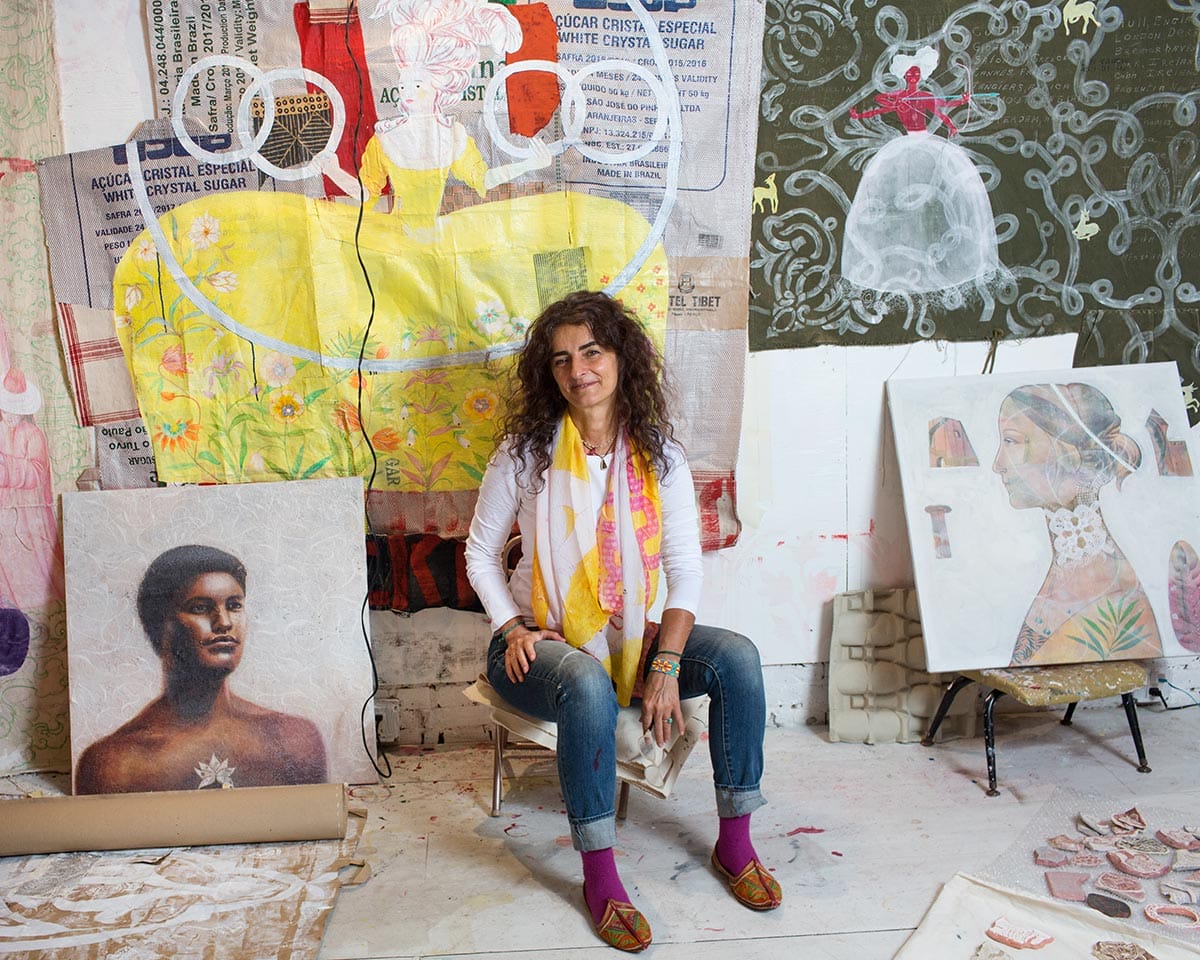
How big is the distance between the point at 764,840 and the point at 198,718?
5.13 feet

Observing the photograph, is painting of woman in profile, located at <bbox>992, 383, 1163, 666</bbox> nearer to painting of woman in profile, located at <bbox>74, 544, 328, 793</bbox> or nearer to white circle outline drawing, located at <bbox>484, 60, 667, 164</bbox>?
white circle outline drawing, located at <bbox>484, 60, 667, 164</bbox>

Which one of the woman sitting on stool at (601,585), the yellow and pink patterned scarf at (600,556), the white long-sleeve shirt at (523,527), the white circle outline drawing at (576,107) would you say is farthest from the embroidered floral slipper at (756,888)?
the white circle outline drawing at (576,107)

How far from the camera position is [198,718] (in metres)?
2.71

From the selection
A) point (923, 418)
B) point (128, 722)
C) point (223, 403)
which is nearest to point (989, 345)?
point (923, 418)

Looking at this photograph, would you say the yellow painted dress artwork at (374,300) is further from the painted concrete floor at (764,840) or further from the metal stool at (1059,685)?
the metal stool at (1059,685)

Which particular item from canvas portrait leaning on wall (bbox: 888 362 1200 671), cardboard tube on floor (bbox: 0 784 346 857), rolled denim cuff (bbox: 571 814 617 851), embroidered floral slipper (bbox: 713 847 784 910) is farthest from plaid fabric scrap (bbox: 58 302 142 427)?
canvas portrait leaning on wall (bbox: 888 362 1200 671)

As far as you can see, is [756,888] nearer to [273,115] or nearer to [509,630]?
[509,630]

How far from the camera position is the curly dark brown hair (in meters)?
2.38

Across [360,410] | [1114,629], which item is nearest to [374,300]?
[360,410]

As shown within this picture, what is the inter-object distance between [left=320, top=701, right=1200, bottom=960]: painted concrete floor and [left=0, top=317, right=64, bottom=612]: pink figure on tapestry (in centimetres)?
112

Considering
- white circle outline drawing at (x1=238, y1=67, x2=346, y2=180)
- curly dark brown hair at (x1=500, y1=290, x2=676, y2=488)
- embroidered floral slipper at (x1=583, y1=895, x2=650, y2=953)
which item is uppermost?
white circle outline drawing at (x1=238, y1=67, x2=346, y2=180)

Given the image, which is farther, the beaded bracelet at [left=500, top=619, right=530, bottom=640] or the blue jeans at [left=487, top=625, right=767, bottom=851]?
the beaded bracelet at [left=500, top=619, right=530, bottom=640]

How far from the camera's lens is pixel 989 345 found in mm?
2945

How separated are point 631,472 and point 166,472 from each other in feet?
4.48
